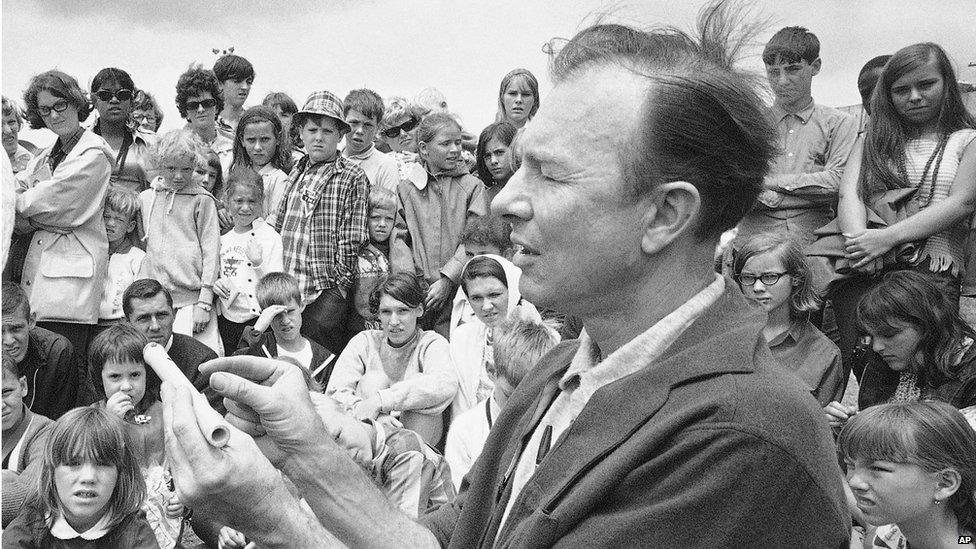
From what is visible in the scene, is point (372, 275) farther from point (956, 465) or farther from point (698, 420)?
point (698, 420)

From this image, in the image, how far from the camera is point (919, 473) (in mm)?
3256

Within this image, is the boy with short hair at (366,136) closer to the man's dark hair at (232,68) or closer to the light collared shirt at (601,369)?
the man's dark hair at (232,68)

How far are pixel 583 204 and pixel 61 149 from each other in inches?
188

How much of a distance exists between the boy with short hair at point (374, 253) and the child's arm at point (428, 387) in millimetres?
607

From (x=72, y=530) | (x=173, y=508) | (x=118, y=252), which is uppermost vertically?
(x=118, y=252)

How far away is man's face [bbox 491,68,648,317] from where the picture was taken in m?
1.55

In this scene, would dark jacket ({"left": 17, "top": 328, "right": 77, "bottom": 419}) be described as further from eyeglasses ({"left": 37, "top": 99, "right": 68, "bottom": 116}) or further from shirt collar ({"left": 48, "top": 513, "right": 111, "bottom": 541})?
shirt collar ({"left": 48, "top": 513, "right": 111, "bottom": 541})

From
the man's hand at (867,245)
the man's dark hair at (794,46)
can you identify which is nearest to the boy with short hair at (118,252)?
the man's dark hair at (794,46)

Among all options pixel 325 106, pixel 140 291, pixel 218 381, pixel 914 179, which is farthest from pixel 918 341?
pixel 140 291

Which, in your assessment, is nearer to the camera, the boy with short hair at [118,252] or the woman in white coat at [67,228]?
the woman in white coat at [67,228]

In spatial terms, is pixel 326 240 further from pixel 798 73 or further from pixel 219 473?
pixel 219 473

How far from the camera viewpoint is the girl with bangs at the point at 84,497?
3756 mm

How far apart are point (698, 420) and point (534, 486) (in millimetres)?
245

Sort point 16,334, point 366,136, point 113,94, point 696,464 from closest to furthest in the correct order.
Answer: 1. point 696,464
2. point 16,334
3. point 113,94
4. point 366,136
